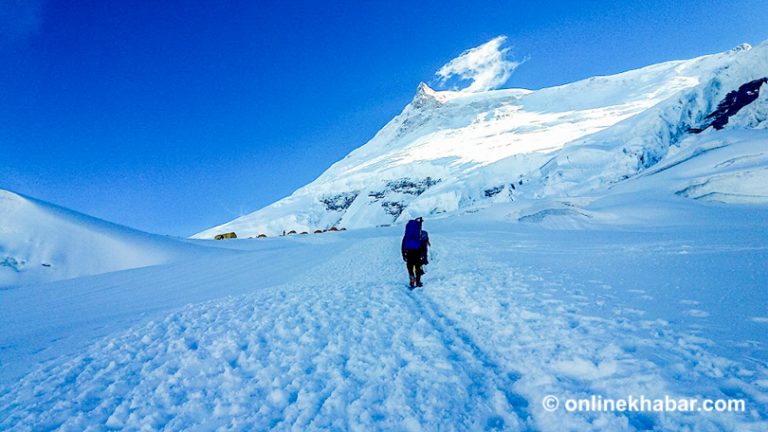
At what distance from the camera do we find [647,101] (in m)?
136

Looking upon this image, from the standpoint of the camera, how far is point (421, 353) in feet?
13.4

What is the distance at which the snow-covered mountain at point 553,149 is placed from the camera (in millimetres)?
36188

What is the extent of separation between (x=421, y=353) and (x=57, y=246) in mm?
15825

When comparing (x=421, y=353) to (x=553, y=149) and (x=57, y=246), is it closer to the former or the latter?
(x=57, y=246)

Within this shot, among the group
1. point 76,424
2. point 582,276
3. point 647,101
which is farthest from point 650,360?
point 647,101

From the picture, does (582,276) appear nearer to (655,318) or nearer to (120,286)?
(655,318)

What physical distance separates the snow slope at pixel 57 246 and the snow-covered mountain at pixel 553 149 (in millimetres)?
29992

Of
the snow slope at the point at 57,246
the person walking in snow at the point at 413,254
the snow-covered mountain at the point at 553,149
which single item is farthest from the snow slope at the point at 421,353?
the snow-covered mountain at the point at 553,149

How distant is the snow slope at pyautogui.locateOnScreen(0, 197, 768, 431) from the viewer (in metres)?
2.95

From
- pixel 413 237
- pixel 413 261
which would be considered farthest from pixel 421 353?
pixel 413 237

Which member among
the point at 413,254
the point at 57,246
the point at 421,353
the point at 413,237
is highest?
the point at 57,246

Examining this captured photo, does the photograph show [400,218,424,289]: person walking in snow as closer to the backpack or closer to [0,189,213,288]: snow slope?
the backpack

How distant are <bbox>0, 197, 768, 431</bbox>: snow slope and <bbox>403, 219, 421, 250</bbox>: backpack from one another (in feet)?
3.25

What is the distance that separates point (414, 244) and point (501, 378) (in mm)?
4839
